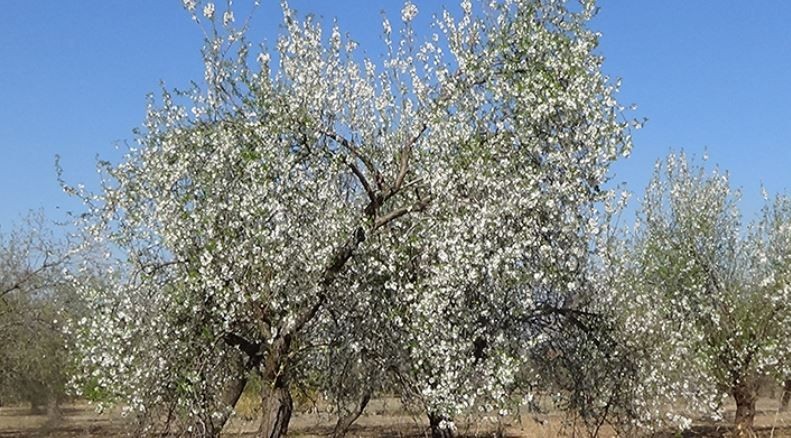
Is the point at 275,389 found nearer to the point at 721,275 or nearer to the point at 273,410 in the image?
the point at 273,410

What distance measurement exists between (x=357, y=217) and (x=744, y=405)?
2148 centimetres

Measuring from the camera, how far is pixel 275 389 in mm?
13297

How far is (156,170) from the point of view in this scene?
12.8 metres

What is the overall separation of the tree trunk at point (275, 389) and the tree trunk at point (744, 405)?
19543mm

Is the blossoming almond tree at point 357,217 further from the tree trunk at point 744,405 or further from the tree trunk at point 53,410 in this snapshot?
the tree trunk at point 53,410

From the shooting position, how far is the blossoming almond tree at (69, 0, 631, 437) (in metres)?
11.6

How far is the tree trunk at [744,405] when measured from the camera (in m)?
28.5

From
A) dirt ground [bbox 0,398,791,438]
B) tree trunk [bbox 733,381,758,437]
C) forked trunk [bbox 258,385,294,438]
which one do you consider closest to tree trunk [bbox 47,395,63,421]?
dirt ground [bbox 0,398,791,438]

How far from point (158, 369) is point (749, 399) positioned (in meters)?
22.3

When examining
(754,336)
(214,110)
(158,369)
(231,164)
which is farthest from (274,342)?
(754,336)

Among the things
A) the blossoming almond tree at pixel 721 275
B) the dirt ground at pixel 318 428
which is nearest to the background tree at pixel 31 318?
the dirt ground at pixel 318 428

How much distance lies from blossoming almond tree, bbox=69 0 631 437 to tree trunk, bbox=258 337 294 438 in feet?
0.11

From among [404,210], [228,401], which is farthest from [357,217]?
[228,401]

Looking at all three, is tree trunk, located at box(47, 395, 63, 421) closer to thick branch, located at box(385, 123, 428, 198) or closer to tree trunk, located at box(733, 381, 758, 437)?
tree trunk, located at box(733, 381, 758, 437)
